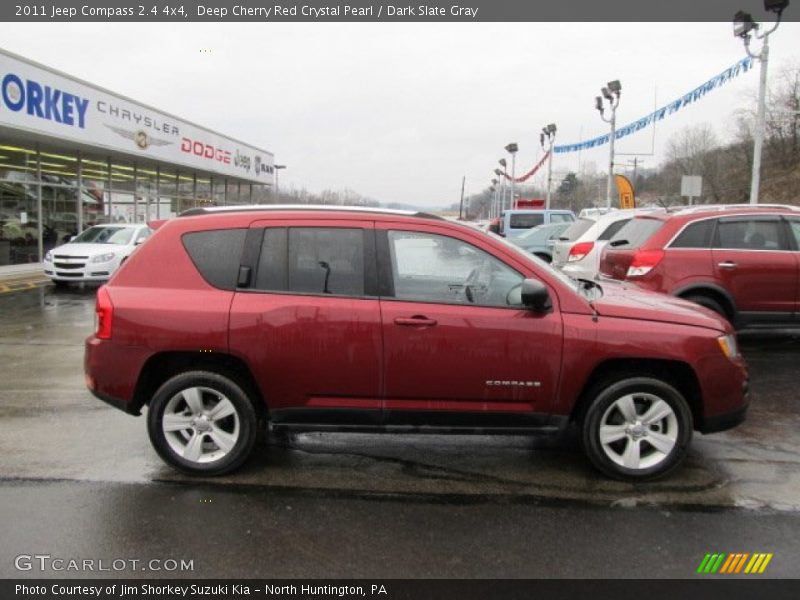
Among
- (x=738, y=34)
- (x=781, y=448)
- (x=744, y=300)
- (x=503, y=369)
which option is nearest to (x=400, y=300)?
(x=503, y=369)

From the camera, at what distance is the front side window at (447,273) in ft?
13.0

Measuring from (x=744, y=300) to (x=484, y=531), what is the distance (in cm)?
543

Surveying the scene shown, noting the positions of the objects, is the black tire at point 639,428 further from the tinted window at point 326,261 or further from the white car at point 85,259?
the white car at point 85,259

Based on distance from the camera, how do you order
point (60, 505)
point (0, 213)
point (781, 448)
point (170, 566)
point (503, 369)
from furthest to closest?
point (0, 213), point (781, 448), point (503, 369), point (60, 505), point (170, 566)

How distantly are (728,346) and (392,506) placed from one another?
2473 millimetres

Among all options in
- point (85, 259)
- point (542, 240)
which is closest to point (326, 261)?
point (85, 259)

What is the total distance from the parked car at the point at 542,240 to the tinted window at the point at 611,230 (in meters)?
5.80

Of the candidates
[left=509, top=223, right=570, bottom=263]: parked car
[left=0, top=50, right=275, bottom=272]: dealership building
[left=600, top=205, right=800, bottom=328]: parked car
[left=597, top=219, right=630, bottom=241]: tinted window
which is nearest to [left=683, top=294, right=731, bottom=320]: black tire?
[left=600, top=205, right=800, bottom=328]: parked car

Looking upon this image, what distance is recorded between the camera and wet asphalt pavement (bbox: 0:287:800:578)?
3.09 metres

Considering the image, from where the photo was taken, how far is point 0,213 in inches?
669

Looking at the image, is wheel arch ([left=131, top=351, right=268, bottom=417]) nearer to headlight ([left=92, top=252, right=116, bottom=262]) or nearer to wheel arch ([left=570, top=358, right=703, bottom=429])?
wheel arch ([left=570, top=358, right=703, bottom=429])

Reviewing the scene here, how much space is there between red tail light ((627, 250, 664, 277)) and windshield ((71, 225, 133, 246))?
1276 centimetres

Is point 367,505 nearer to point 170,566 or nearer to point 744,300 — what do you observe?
point 170,566

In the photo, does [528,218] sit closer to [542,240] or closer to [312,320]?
[542,240]
